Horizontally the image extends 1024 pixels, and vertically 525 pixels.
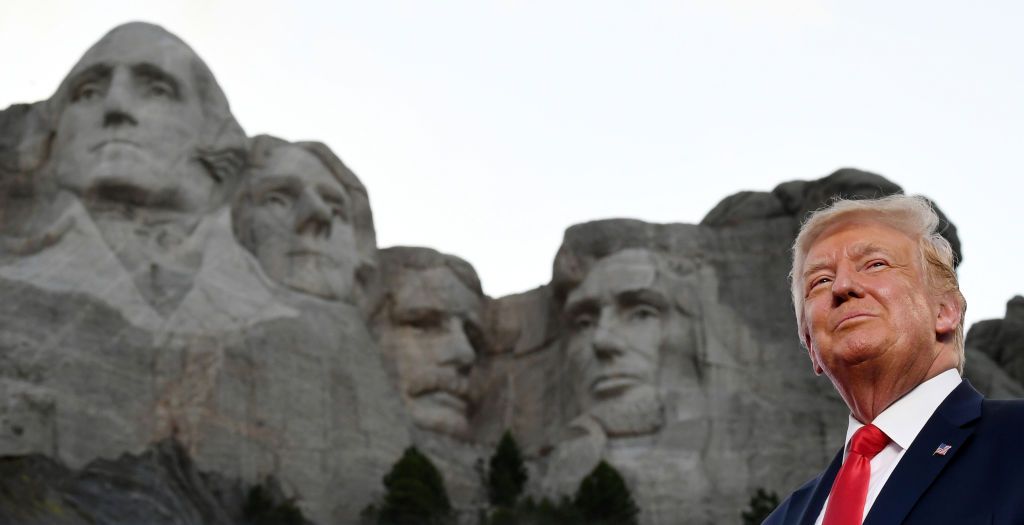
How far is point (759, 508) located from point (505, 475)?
1833 millimetres

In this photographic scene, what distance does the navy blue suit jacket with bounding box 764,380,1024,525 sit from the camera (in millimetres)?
2129

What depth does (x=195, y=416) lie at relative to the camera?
11711 mm

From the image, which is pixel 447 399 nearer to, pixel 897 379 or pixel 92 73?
pixel 92 73

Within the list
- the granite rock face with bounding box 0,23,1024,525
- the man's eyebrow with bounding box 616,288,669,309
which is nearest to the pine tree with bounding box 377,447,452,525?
the granite rock face with bounding box 0,23,1024,525

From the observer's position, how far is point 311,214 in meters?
13.4

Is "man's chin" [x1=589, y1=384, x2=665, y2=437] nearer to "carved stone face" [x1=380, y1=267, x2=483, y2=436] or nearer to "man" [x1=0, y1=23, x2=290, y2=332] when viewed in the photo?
"carved stone face" [x1=380, y1=267, x2=483, y2=436]

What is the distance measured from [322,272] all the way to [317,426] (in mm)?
1410

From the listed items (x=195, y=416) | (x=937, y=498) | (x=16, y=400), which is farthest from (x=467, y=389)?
(x=937, y=498)

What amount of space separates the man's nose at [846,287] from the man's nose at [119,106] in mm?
11097

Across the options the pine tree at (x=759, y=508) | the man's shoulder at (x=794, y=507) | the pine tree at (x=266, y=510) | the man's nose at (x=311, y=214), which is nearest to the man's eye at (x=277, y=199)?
the man's nose at (x=311, y=214)

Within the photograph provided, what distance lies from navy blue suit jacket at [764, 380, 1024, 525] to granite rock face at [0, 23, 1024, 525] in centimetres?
892

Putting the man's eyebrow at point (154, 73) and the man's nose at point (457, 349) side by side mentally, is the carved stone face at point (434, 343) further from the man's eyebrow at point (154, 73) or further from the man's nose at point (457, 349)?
the man's eyebrow at point (154, 73)

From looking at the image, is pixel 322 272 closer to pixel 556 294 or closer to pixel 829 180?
pixel 556 294

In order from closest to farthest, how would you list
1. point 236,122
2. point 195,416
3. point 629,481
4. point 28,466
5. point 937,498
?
point 937,498 < point 28,466 < point 195,416 < point 629,481 < point 236,122
